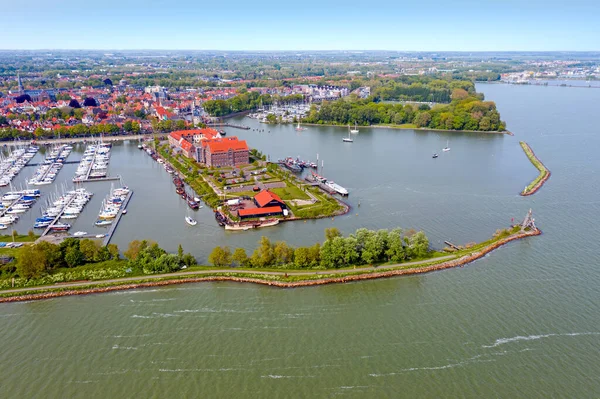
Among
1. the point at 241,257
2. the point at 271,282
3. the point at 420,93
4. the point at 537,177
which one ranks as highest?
the point at 420,93

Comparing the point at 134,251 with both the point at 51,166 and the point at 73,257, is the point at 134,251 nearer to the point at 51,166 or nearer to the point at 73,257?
the point at 73,257

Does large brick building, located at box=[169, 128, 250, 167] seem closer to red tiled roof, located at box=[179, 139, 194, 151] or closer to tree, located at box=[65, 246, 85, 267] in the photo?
red tiled roof, located at box=[179, 139, 194, 151]

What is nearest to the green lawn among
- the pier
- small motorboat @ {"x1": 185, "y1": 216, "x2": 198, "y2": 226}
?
small motorboat @ {"x1": 185, "y1": 216, "x2": 198, "y2": 226}

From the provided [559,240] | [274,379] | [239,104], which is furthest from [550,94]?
[274,379]

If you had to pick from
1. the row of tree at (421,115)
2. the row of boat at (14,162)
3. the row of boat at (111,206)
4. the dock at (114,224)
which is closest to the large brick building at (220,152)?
the row of boat at (111,206)

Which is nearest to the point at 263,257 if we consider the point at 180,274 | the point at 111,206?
the point at 180,274

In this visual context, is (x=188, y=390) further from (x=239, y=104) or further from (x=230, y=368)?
(x=239, y=104)

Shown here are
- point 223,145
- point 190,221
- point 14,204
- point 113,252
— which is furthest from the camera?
A: point 223,145
